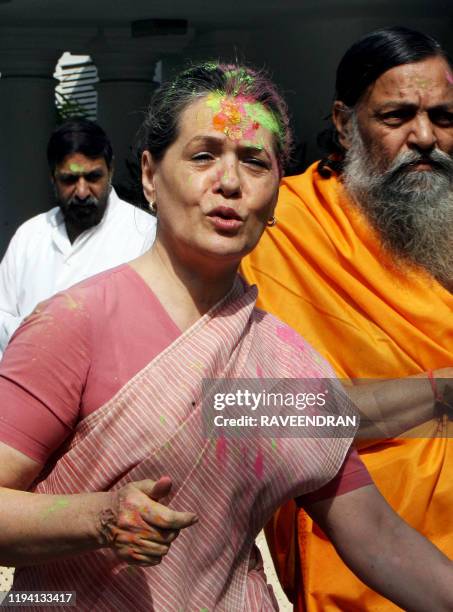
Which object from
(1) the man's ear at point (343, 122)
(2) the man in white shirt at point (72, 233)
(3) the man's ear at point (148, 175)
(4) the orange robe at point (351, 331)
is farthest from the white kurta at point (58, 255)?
(3) the man's ear at point (148, 175)

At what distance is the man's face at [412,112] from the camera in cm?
327

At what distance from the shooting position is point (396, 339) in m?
3.15

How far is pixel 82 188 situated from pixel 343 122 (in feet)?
7.56

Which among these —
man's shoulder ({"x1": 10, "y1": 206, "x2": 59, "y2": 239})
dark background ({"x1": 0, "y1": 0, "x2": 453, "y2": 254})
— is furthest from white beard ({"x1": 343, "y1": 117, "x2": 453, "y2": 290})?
dark background ({"x1": 0, "y1": 0, "x2": 453, "y2": 254})

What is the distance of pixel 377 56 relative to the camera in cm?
339

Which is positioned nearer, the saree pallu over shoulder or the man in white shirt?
the saree pallu over shoulder

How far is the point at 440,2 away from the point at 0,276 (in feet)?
16.1

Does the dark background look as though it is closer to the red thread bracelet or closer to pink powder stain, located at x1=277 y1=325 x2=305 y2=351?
the red thread bracelet

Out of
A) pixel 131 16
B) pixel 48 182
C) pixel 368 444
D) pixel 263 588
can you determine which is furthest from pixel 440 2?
pixel 263 588

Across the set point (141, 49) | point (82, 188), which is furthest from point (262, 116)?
point (141, 49)

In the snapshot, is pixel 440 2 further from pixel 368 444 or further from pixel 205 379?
pixel 205 379

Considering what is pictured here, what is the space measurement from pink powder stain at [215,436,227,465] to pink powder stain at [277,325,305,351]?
0.30m

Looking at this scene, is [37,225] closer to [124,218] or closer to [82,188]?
[82,188]

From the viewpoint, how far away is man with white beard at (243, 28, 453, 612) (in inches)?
120
